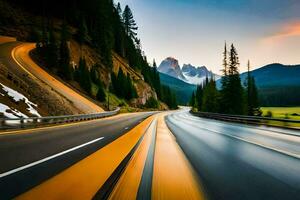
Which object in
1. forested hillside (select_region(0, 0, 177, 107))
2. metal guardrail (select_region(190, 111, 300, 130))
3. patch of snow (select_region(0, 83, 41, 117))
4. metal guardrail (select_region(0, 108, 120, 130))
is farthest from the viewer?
forested hillside (select_region(0, 0, 177, 107))

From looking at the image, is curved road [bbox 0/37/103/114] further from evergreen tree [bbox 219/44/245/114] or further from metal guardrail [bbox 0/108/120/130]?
evergreen tree [bbox 219/44/245/114]

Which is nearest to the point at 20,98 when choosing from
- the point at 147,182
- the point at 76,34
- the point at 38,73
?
the point at 38,73

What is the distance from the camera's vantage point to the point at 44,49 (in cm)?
5916

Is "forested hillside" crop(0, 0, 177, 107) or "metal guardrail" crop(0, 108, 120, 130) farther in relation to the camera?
"forested hillside" crop(0, 0, 177, 107)

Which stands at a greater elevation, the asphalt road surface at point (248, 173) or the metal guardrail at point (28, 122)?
the metal guardrail at point (28, 122)

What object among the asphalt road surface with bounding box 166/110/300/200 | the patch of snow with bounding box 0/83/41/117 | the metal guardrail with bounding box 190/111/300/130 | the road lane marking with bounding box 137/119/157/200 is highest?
the patch of snow with bounding box 0/83/41/117

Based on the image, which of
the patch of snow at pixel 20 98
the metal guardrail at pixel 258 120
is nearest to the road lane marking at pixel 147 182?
the metal guardrail at pixel 258 120

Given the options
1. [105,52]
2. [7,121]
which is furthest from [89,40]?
[7,121]

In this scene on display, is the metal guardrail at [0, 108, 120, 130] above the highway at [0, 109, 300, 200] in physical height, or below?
above

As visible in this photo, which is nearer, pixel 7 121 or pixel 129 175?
pixel 129 175

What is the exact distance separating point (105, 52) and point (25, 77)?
4633cm

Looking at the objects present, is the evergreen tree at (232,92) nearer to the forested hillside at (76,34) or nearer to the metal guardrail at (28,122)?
the forested hillside at (76,34)

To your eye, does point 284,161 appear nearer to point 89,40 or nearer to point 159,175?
point 159,175

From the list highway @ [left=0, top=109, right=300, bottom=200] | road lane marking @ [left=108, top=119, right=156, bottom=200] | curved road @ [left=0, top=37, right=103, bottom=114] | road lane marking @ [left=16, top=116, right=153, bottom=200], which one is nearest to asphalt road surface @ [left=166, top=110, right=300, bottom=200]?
highway @ [left=0, top=109, right=300, bottom=200]
